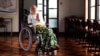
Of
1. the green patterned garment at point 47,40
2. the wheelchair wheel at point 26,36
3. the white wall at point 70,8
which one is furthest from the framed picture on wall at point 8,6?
the green patterned garment at point 47,40

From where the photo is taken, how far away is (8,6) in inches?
410

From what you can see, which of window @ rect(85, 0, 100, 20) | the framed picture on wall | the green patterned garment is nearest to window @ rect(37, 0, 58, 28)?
the framed picture on wall

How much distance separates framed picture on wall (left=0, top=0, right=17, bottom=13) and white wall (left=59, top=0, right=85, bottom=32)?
6.94ft

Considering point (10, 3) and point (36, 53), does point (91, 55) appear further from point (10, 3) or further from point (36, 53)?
point (10, 3)

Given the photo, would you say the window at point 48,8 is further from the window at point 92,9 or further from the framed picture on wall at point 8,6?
the window at point 92,9

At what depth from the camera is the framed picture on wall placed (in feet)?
34.0

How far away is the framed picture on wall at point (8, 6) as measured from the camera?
10354 mm

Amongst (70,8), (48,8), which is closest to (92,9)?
(70,8)

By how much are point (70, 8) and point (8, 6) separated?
2.79 m

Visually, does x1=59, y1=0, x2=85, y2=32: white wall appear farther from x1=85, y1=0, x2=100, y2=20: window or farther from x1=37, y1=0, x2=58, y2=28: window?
x1=85, y1=0, x2=100, y2=20: window

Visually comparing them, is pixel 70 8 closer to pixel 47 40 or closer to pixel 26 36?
pixel 26 36

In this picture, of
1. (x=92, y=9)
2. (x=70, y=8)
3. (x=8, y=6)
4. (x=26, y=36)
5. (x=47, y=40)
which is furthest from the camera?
(x=70, y=8)

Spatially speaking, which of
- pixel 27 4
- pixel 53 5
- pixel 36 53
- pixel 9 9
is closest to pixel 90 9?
pixel 53 5

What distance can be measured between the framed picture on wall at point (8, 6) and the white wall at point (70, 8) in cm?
212
